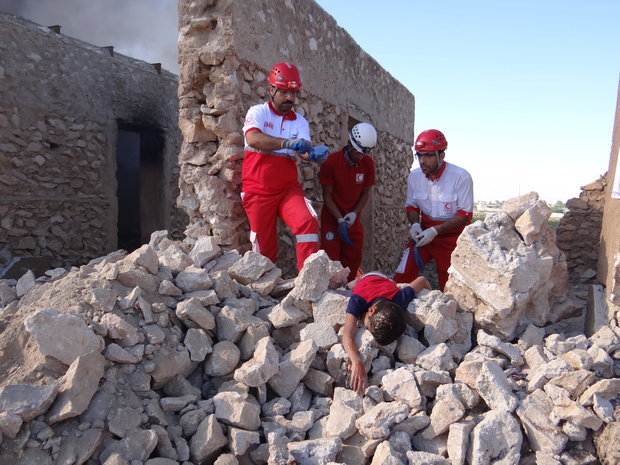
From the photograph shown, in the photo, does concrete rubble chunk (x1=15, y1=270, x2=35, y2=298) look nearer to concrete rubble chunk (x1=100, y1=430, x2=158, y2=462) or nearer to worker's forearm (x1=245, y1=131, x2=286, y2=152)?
concrete rubble chunk (x1=100, y1=430, x2=158, y2=462)

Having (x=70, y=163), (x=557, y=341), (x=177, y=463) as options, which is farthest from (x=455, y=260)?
(x=70, y=163)

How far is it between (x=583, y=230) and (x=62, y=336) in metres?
6.87

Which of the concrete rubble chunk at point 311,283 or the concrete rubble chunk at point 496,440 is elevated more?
the concrete rubble chunk at point 311,283

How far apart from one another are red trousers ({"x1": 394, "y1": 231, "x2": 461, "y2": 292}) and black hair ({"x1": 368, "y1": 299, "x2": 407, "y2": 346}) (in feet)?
5.29

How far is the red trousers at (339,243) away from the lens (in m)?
4.94

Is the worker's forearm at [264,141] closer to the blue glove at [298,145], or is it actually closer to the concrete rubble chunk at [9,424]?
the blue glove at [298,145]

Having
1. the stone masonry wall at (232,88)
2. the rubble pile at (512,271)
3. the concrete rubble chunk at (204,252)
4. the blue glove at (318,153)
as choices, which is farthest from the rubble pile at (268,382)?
the stone masonry wall at (232,88)

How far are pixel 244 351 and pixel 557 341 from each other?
6.03 ft

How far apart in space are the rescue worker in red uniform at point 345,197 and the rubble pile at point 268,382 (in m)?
1.72

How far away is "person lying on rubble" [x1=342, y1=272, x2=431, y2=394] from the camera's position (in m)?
2.74

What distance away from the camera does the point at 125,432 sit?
2.27 meters

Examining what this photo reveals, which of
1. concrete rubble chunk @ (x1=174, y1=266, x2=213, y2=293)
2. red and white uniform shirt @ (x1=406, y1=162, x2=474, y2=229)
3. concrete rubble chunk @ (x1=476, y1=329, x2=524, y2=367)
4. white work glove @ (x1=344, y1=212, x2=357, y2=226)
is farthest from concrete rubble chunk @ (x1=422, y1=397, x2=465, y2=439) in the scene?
white work glove @ (x1=344, y1=212, x2=357, y2=226)

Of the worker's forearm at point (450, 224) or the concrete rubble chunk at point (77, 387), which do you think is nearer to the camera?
the concrete rubble chunk at point (77, 387)

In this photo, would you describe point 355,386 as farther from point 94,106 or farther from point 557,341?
point 94,106
